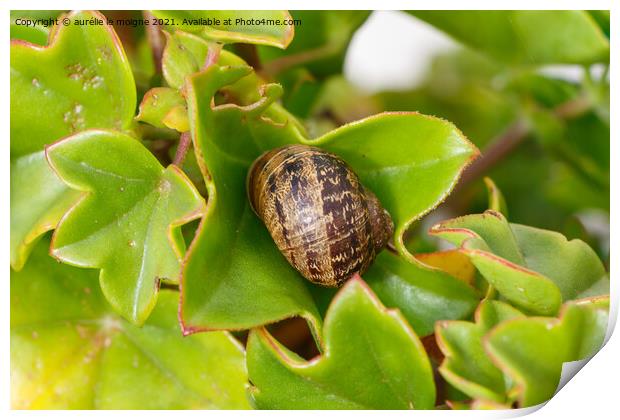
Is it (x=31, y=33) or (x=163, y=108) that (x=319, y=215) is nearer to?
(x=163, y=108)

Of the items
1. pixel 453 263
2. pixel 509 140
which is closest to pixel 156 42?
pixel 453 263

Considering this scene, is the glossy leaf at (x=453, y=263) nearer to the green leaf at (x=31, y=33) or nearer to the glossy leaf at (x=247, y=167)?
the glossy leaf at (x=247, y=167)

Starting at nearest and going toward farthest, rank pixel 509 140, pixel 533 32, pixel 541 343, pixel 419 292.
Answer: pixel 541 343 → pixel 419 292 → pixel 533 32 → pixel 509 140

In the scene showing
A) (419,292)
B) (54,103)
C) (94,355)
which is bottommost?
(94,355)

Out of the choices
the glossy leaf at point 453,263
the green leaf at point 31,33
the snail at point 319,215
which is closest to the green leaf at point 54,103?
the green leaf at point 31,33
